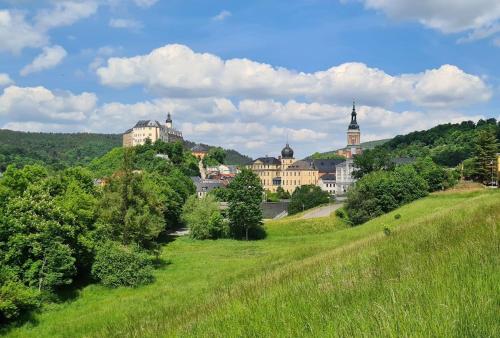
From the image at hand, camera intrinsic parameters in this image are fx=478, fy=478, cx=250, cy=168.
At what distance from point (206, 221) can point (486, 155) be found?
42.1 m

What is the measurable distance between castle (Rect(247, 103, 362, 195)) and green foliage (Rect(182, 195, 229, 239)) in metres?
88.4

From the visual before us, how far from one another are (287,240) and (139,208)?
992 inches

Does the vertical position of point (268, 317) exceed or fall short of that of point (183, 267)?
it exceeds it

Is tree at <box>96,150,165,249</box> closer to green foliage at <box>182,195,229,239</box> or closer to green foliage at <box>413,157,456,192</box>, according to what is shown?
green foliage at <box>182,195,229,239</box>

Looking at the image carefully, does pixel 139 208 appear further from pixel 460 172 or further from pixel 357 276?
pixel 460 172

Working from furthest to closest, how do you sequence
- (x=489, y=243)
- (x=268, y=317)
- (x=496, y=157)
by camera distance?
(x=496, y=157) < (x=489, y=243) < (x=268, y=317)

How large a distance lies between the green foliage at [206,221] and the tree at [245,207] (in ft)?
5.16

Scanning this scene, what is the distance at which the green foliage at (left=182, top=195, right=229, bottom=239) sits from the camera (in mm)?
66062

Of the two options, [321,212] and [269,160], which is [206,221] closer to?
[321,212]

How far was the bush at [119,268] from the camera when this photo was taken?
1394 inches

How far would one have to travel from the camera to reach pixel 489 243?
8.43 m

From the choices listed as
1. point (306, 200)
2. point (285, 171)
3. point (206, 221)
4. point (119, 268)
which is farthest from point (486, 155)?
point (285, 171)

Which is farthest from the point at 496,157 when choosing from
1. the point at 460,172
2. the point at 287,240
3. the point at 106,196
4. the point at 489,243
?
the point at 489,243

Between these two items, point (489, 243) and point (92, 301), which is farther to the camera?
point (92, 301)
